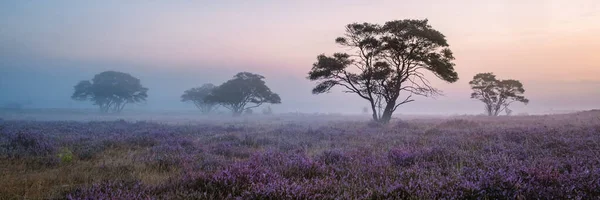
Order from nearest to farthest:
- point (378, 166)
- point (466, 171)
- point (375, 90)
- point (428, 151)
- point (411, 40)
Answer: point (466, 171), point (378, 166), point (428, 151), point (411, 40), point (375, 90)

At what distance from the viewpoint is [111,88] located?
5950cm

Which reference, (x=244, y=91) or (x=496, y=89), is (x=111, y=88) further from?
(x=496, y=89)

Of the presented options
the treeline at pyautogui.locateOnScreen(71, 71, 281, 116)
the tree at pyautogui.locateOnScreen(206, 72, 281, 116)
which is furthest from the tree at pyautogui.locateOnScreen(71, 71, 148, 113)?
the tree at pyautogui.locateOnScreen(206, 72, 281, 116)

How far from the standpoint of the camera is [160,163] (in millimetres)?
6258

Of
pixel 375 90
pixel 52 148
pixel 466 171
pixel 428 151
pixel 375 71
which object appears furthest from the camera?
pixel 375 90

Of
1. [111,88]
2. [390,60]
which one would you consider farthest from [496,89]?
[111,88]

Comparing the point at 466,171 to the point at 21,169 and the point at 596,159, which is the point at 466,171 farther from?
the point at 21,169

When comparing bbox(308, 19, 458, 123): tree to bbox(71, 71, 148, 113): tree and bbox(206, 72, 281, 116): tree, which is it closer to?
bbox(206, 72, 281, 116): tree

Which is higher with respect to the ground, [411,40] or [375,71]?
[411,40]

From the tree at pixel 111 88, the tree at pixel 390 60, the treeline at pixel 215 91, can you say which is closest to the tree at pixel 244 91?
the treeline at pixel 215 91

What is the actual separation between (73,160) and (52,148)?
1957 mm

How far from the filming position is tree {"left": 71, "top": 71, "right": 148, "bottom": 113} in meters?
59.4

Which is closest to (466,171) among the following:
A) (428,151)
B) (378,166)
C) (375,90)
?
(378,166)

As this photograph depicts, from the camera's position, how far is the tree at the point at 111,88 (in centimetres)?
5941
